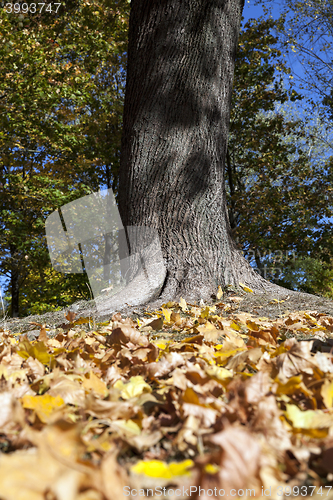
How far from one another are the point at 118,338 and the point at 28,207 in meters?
11.2

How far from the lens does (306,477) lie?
2.34 feet

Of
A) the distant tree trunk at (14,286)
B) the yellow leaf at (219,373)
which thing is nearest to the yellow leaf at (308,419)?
the yellow leaf at (219,373)

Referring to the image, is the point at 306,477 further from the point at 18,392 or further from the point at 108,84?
the point at 108,84

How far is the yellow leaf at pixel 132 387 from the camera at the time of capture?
1.10 meters

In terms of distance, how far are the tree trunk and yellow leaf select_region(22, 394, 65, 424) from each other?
2578 mm

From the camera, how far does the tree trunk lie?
3.74 meters

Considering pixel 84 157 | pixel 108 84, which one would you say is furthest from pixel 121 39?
pixel 84 157

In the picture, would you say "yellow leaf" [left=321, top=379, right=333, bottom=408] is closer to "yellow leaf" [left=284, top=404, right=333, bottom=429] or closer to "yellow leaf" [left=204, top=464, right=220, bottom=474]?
"yellow leaf" [left=284, top=404, right=333, bottom=429]

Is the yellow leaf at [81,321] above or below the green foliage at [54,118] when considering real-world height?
below

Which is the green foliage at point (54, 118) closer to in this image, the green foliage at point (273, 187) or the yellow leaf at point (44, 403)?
the green foliage at point (273, 187)

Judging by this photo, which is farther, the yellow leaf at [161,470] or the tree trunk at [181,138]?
Answer: the tree trunk at [181,138]

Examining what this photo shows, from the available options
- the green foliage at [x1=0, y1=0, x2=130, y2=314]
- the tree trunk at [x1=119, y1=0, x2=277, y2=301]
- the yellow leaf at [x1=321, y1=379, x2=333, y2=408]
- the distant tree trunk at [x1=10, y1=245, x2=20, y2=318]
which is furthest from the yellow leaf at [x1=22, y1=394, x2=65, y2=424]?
the distant tree trunk at [x1=10, y1=245, x2=20, y2=318]

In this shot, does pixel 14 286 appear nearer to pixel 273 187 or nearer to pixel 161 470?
pixel 273 187

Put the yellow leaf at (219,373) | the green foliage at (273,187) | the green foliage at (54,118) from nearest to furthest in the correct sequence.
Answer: the yellow leaf at (219,373)
the green foliage at (54,118)
the green foliage at (273,187)
